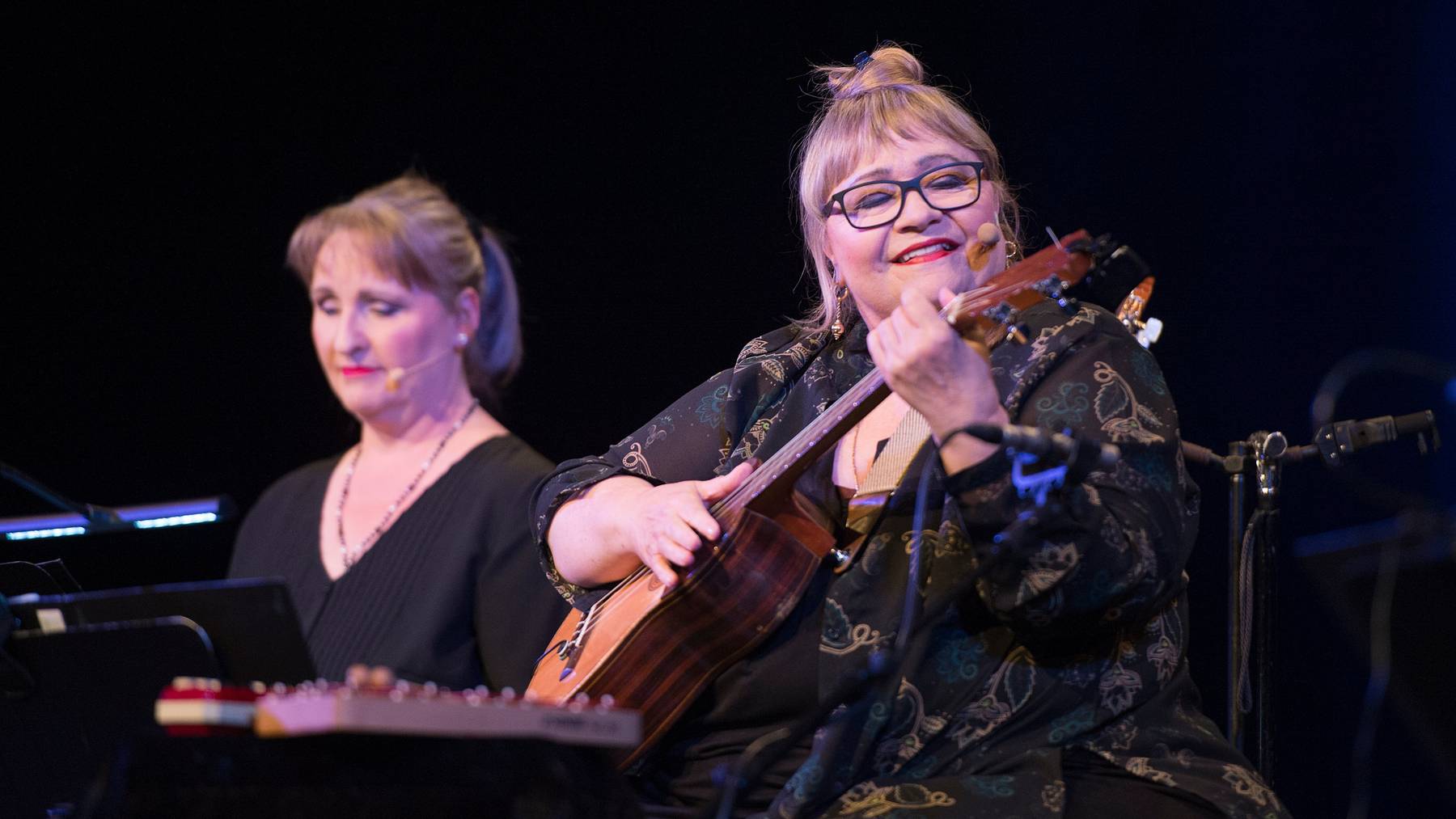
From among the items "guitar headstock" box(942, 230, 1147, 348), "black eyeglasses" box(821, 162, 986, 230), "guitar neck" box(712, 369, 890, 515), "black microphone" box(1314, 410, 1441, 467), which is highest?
"black eyeglasses" box(821, 162, 986, 230)

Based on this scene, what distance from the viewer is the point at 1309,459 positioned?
2262 millimetres

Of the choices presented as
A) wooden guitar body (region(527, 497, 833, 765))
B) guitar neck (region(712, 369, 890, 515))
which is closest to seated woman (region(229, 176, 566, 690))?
wooden guitar body (region(527, 497, 833, 765))

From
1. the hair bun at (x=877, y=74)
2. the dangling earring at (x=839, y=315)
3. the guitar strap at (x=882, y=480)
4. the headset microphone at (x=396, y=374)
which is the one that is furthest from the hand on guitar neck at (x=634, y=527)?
the headset microphone at (x=396, y=374)

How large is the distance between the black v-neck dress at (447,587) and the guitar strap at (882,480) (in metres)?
0.81

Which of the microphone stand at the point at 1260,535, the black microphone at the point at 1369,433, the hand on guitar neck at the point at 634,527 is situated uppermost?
the hand on guitar neck at the point at 634,527

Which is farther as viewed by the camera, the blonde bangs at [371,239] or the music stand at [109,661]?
the blonde bangs at [371,239]

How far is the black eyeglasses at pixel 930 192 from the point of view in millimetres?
2043

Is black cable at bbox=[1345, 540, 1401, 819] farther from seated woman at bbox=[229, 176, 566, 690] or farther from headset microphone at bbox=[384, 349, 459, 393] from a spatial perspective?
headset microphone at bbox=[384, 349, 459, 393]

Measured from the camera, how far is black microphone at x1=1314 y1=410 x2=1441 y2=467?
217cm

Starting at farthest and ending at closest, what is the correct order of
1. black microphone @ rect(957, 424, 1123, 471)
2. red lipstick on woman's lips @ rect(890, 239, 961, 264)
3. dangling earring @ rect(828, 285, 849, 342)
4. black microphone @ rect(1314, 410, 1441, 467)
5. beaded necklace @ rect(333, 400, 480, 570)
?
1. beaded necklace @ rect(333, 400, 480, 570)
2. dangling earring @ rect(828, 285, 849, 342)
3. black microphone @ rect(1314, 410, 1441, 467)
4. red lipstick on woman's lips @ rect(890, 239, 961, 264)
5. black microphone @ rect(957, 424, 1123, 471)

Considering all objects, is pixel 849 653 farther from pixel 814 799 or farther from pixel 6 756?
pixel 6 756

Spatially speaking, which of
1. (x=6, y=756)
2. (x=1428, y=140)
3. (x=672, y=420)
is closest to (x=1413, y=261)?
(x=1428, y=140)

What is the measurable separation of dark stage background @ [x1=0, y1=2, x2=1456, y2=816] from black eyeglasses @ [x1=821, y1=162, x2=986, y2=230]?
0.99m

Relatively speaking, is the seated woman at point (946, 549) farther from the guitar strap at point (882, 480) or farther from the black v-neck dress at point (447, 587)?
the black v-neck dress at point (447, 587)
